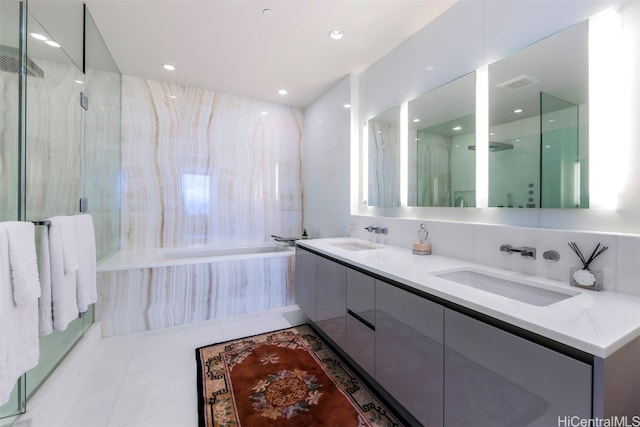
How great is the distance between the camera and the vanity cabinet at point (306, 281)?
7.97ft

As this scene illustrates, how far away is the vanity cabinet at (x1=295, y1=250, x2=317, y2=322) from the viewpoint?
→ 243 cm

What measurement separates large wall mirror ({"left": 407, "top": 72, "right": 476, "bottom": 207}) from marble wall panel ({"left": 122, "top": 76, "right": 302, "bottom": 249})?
7.09ft

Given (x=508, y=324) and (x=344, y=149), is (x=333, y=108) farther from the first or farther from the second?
(x=508, y=324)

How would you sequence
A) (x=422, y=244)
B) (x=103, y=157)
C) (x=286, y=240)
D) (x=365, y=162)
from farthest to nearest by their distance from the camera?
(x=286, y=240) → (x=365, y=162) → (x=103, y=157) → (x=422, y=244)

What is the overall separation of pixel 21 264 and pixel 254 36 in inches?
87.7

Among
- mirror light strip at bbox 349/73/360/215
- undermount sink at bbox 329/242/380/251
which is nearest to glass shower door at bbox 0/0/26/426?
undermount sink at bbox 329/242/380/251

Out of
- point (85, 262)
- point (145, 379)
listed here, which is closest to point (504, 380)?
point (145, 379)

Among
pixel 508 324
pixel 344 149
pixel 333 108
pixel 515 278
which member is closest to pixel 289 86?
pixel 333 108

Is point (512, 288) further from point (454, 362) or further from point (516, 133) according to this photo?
point (516, 133)

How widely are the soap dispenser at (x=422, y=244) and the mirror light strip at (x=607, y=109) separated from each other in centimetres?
91

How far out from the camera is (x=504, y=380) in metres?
0.94

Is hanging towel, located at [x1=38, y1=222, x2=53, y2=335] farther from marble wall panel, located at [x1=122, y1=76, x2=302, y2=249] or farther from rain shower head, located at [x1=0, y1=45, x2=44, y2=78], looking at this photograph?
marble wall panel, located at [x1=122, y1=76, x2=302, y2=249]

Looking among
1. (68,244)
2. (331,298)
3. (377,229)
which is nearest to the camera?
(68,244)

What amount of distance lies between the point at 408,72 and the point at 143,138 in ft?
9.88
